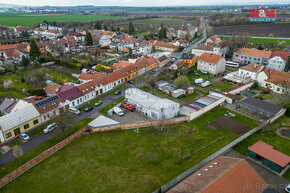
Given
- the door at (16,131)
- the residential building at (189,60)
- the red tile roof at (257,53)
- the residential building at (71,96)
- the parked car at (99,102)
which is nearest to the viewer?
the door at (16,131)

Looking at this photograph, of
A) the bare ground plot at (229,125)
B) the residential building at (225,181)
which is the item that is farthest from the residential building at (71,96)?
the residential building at (225,181)

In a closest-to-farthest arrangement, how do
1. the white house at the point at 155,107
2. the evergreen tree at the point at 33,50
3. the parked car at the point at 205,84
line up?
the white house at the point at 155,107 → the parked car at the point at 205,84 → the evergreen tree at the point at 33,50

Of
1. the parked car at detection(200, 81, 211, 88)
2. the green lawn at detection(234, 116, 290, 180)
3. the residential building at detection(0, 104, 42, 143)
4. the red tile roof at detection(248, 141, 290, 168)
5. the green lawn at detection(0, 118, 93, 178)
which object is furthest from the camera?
the parked car at detection(200, 81, 211, 88)

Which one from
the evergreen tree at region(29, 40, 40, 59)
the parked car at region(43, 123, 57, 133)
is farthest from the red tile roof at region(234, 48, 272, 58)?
the evergreen tree at region(29, 40, 40, 59)

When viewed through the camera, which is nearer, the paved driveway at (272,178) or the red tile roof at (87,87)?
the paved driveway at (272,178)

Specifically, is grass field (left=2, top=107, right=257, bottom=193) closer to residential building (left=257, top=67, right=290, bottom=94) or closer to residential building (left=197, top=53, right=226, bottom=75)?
residential building (left=257, top=67, right=290, bottom=94)

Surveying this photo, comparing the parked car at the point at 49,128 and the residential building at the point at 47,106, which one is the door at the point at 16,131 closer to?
the parked car at the point at 49,128

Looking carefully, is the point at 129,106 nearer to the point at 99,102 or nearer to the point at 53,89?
the point at 99,102
